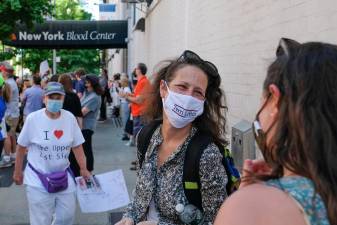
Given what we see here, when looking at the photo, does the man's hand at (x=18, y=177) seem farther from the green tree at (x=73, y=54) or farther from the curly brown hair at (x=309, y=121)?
the green tree at (x=73, y=54)

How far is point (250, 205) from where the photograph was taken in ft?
4.47

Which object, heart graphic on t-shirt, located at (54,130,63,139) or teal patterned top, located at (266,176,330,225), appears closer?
teal patterned top, located at (266,176,330,225)

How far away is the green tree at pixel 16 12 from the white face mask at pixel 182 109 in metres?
11.3

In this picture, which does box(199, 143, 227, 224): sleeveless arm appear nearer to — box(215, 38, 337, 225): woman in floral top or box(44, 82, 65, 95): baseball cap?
box(215, 38, 337, 225): woman in floral top

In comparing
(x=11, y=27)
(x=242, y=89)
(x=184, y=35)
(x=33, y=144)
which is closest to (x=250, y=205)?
(x=33, y=144)

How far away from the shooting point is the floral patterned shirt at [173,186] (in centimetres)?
275

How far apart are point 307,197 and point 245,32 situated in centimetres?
502

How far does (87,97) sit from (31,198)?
13.9 ft

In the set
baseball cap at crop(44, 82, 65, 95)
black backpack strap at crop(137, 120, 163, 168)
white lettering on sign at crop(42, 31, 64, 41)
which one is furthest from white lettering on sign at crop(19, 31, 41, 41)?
black backpack strap at crop(137, 120, 163, 168)

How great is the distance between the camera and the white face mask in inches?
121

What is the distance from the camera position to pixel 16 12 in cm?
1405

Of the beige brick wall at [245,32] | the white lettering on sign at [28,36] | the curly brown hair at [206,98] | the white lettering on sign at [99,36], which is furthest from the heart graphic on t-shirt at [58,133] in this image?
the white lettering on sign at [99,36]

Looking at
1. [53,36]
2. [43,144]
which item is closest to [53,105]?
[43,144]

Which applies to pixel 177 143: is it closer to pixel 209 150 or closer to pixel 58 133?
pixel 209 150
